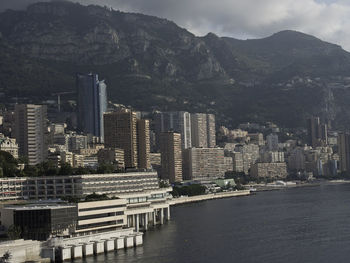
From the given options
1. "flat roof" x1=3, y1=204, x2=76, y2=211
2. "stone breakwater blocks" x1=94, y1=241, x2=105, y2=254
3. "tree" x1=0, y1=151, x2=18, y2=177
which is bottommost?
"stone breakwater blocks" x1=94, y1=241, x2=105, y2=254

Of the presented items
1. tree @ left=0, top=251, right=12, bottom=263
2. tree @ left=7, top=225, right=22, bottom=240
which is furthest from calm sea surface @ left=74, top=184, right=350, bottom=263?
tree @ left=0, top=251, right=12, bottom=263

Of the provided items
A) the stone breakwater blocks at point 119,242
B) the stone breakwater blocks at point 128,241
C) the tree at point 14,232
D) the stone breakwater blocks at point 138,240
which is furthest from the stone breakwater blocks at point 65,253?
the stone breakwater blocks at point 138,240

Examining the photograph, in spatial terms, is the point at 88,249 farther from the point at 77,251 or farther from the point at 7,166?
the point at 7,166

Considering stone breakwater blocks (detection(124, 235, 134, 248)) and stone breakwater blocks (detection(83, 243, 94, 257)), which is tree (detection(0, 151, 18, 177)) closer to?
stone breakwater blocks (detection(124, 235, 134, 248))

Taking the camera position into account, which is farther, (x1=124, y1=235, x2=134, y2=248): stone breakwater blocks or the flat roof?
(x1=124, y1=235, x2=134, y2=248): stone breakwater blocks

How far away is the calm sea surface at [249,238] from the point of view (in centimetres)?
8994

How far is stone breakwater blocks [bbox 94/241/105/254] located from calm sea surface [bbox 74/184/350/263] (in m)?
1.54

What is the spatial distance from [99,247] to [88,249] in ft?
7.77

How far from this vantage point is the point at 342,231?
11581cm

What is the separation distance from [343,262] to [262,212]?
74.4 metres

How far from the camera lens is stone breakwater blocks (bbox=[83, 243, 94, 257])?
3506 inches

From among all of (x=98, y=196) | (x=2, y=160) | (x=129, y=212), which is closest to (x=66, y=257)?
(x=98, y=196)

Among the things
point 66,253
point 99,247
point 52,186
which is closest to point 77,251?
point 66,253

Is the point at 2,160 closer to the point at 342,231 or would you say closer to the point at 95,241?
the point at 95,241
